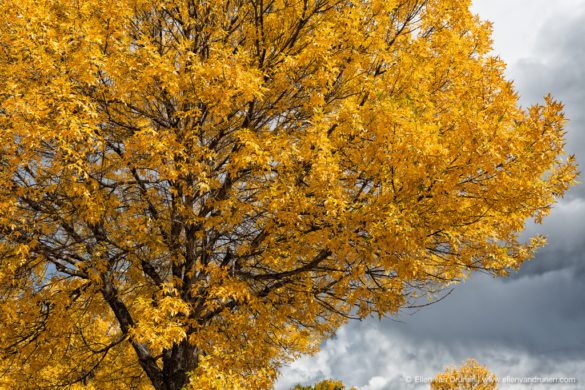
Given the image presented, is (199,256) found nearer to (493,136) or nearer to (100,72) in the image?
(100,72)

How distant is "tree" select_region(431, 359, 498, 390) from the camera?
20.4 metres

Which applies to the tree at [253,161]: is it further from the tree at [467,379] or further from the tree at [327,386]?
the tree at [467,379]

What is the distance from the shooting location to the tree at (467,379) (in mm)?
20422

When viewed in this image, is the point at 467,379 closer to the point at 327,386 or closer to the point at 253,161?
the point at 327,386

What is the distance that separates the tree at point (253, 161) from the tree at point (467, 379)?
45.5 ft

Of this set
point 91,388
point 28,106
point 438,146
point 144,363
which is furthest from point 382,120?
point 91,388

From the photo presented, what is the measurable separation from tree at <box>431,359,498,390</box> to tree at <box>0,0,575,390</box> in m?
13.9

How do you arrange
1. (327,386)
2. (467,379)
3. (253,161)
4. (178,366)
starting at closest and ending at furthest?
(253,161) → (178,366) → (327,386) → (467,379)

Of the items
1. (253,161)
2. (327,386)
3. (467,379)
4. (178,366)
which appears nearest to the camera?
(253,161)

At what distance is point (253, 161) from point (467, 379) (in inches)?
753

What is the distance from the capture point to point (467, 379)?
20.9m

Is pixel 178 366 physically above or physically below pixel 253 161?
below

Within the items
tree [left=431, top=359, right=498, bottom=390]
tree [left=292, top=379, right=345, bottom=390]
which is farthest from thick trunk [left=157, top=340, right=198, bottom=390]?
tree [left=431, top=359, right=498, bottom=390]

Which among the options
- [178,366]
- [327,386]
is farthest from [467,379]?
[178,366]
